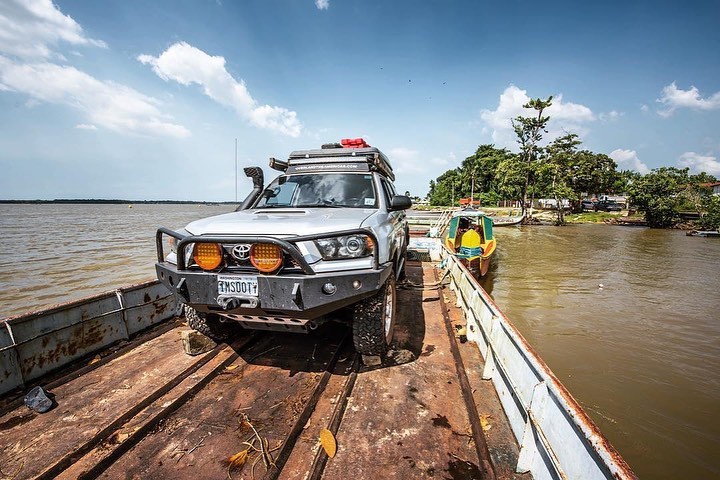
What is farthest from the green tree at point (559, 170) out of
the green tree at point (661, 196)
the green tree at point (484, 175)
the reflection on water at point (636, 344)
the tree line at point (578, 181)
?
the reflection on water at point (636, 344)

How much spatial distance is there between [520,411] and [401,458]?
90 cm

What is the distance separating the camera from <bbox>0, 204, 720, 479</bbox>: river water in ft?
14.1

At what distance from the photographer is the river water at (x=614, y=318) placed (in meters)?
4.29

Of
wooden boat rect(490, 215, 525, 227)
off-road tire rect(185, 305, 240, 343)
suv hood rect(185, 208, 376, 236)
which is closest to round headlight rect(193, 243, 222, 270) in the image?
suv hood rect(185, 208, 376, 236)

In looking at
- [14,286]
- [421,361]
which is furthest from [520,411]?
[14,286]

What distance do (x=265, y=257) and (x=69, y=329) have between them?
2.38 meters

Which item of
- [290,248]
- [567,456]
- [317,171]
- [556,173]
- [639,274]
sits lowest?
[639,274]

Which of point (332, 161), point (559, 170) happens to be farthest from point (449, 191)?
point (332, 161)

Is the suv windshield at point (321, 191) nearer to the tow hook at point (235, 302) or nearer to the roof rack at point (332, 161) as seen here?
the roof rack at point (332, 161)

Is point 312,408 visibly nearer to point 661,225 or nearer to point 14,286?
point 14,286

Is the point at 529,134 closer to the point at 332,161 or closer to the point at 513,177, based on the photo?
the point at 513,177

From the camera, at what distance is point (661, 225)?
32812 mm

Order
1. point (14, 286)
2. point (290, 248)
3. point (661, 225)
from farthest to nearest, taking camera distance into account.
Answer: point (661, 225) → point (14, 286) → point (290, 248)

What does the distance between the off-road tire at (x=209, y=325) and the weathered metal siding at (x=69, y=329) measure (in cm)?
90
